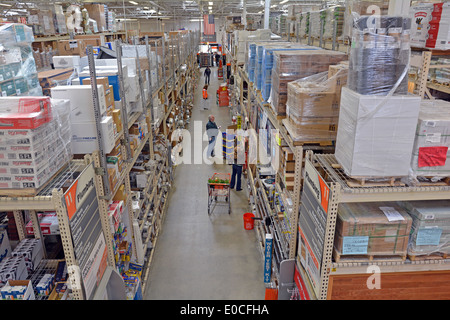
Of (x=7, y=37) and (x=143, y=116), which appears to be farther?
(x=143, y=116)

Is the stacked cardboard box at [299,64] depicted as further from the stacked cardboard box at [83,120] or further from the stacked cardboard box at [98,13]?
the stacked cardboard box at [98,13]

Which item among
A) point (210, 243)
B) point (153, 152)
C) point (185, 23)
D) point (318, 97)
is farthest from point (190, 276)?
point (185, 23)

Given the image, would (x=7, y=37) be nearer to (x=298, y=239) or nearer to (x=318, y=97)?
Result: (x=318, y=97)

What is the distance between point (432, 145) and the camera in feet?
7.57

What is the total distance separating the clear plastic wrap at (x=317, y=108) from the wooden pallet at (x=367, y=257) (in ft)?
3.88

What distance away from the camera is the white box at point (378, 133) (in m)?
2.19

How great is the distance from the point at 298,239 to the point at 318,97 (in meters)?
1.55

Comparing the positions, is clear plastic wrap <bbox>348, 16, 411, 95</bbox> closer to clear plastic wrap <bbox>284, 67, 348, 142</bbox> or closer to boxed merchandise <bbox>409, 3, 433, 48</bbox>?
clear plastic wrap <bbox>284, 67, 348, 142</bbox>

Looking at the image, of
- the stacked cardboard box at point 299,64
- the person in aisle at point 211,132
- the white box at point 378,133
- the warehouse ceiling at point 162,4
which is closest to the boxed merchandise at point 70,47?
the person in aisle at point 211,132

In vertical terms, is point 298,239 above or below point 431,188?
below

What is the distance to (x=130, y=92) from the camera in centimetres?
466

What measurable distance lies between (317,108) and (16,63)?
3.41 meters

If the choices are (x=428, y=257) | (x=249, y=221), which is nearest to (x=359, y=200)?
(x=428, y=257)

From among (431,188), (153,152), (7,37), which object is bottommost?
(153,152)
